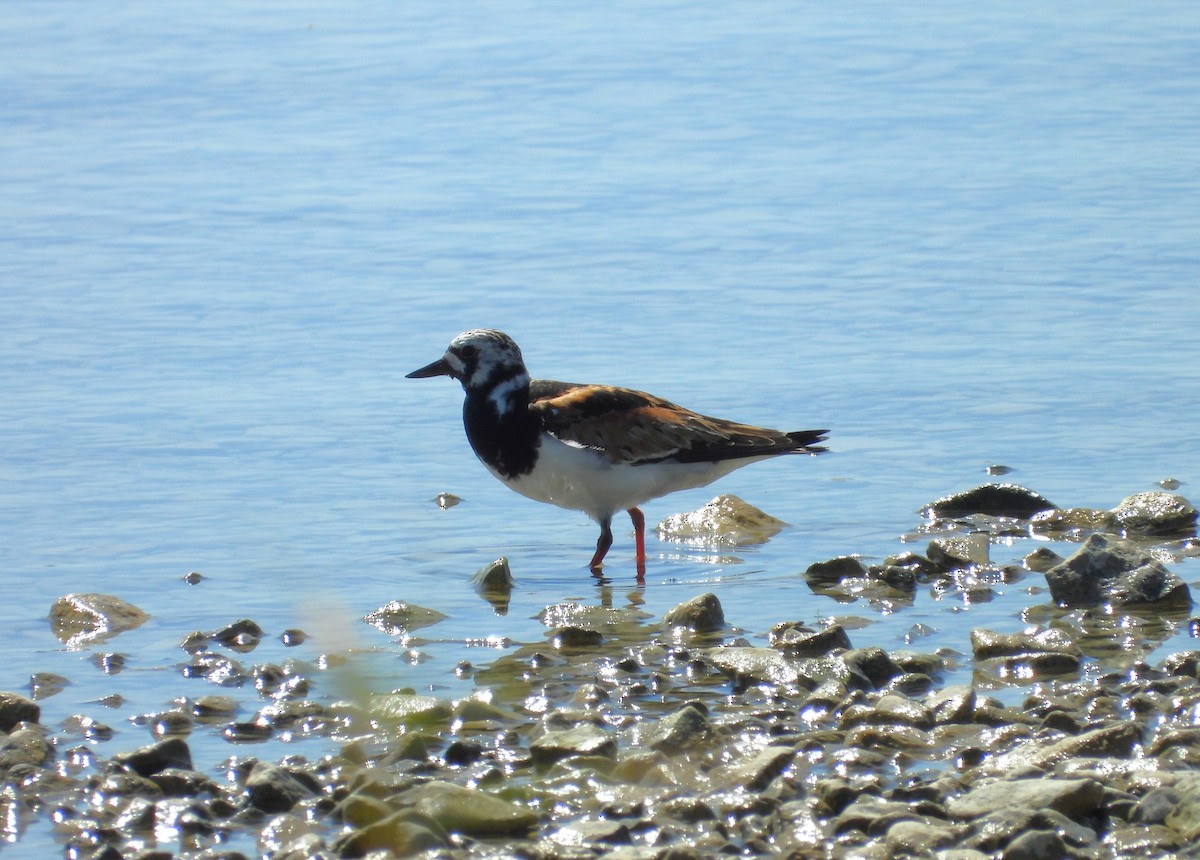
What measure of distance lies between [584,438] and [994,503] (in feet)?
7.03

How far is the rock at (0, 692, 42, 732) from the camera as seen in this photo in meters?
6.67

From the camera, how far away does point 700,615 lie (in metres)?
8.03

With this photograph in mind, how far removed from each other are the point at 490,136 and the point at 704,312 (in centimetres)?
547

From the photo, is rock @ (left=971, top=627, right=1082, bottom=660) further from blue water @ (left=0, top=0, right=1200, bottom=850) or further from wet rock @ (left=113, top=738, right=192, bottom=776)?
wet rock @ (left=113, top=738, right=192, bottom=776)

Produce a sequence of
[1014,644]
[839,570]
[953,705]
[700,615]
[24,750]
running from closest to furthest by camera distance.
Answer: [24,750] → [953,705] → [1014,644] → [700,615] → [839,570]

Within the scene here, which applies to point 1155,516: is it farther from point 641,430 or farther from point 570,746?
point 570,746

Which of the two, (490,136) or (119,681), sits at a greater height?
(490,136)

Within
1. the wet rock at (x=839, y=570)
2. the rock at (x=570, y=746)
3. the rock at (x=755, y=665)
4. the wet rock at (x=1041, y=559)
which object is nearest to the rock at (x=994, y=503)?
the wet rock at (x=1041, y=559)

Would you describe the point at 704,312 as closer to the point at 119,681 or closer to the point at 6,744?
the point at 119,681

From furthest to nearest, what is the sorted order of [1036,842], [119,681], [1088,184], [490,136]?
[490,136], [1088,184], [119,681], [1036,842]

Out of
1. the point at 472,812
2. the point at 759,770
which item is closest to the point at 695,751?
the point at 759,770

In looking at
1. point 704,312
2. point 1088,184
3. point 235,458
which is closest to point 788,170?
point 1088,184

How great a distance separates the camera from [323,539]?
968 centimetres

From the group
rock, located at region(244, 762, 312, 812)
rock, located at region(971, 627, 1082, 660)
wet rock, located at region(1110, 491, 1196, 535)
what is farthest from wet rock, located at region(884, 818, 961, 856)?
wet rock, located at region(1110, 491, 1196, 535)
